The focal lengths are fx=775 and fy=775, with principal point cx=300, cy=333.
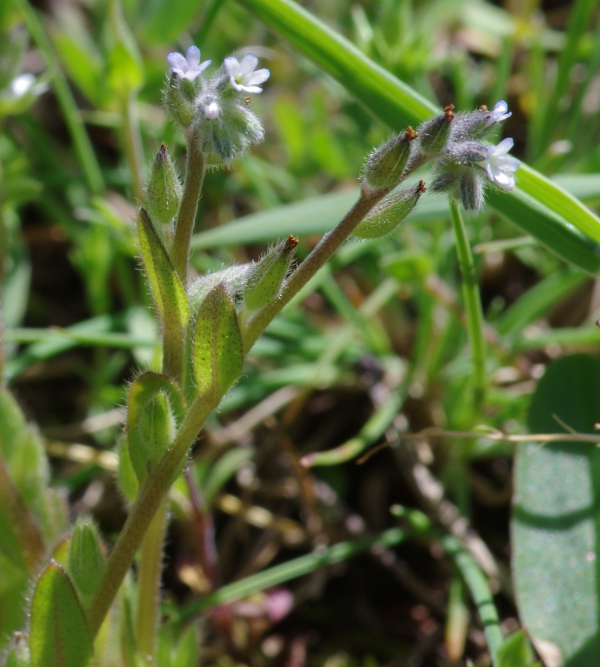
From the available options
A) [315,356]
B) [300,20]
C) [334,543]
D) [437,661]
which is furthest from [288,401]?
Result: [300,20]

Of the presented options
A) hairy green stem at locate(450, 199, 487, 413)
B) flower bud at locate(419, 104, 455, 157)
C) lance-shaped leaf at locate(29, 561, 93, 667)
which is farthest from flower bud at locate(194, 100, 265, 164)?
lance-shaped leaf at locate(29, 561, 93, 667)

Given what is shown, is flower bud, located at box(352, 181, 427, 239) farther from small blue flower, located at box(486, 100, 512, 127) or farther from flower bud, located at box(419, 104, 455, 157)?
small blue flower, located at box(486, 100, 512, 127)

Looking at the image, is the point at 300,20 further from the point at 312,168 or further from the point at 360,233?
the point at 312,168

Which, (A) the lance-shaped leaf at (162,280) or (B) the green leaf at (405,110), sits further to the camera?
(B) the green leaf at (405,110)

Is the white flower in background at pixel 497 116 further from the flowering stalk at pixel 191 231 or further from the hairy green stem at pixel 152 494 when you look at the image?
the hairy green stem at pixel 152 494

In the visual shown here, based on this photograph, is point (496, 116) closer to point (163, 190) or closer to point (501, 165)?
point (501, 165)

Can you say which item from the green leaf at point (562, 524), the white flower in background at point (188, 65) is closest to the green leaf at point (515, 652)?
the green leaf at point (562, 524)
